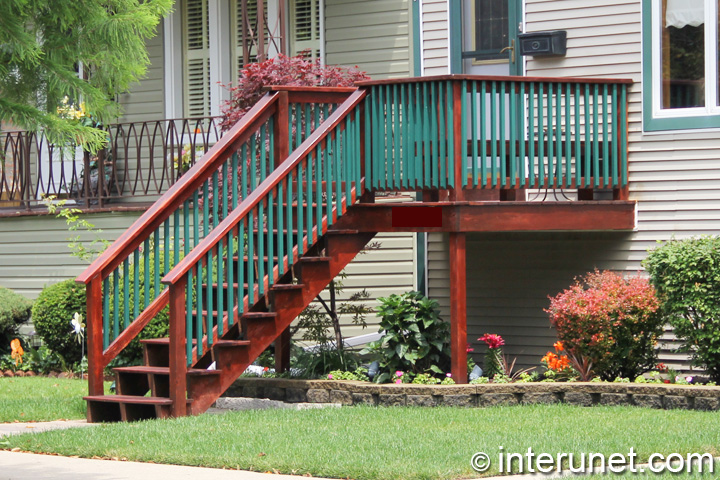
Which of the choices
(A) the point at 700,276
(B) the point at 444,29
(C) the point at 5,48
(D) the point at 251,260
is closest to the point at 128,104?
(B) the point at 444,29

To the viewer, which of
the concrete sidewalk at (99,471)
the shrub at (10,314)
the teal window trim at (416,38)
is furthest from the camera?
the shrub at (10,314)

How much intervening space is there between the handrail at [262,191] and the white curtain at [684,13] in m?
3.05

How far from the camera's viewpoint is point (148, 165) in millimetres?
14844

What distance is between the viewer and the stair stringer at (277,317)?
9141 millimetres

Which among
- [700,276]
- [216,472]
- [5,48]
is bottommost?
[216,472]

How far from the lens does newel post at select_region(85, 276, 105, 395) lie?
30.0 feet

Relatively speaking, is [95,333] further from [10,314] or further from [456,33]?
[456,33]

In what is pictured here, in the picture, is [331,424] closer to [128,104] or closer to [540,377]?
[540,377]

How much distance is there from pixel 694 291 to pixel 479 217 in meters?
1.97

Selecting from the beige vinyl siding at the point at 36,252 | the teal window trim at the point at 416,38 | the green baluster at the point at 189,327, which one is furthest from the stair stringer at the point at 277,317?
the beige vinyl siding at the point at 36,252

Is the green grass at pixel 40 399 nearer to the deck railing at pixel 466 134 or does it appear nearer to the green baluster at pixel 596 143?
the deck railing at pixel 466 134

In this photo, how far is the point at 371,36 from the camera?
13.2m

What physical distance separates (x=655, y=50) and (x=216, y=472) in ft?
20.7

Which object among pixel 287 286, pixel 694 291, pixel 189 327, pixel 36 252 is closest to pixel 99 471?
pixel 189 327
